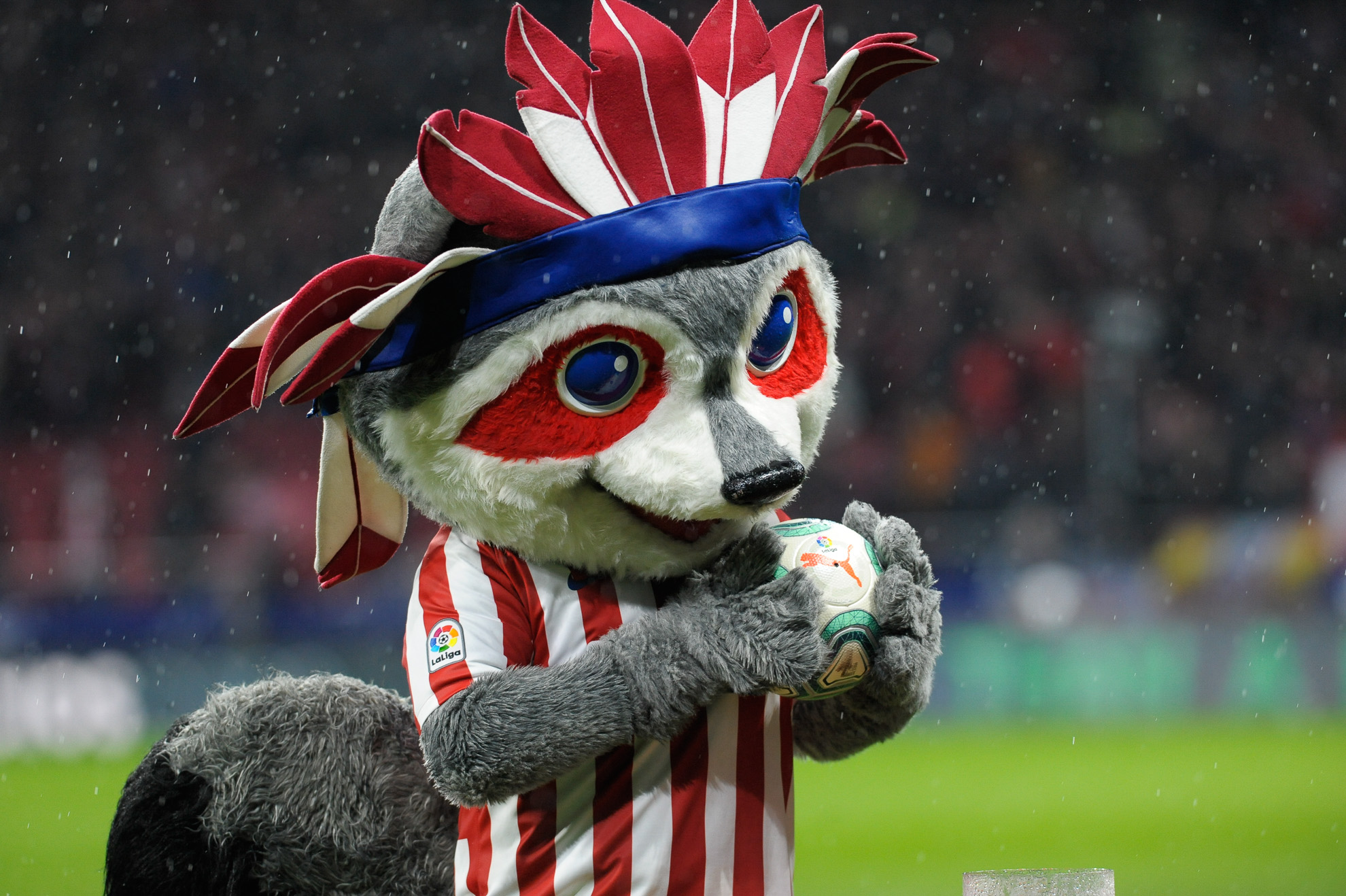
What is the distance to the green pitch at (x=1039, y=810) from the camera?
148 inches

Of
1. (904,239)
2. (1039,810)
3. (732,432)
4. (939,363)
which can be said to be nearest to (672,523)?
(732,432)

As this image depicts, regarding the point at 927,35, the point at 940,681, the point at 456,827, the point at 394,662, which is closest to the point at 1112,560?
the point at 940,681

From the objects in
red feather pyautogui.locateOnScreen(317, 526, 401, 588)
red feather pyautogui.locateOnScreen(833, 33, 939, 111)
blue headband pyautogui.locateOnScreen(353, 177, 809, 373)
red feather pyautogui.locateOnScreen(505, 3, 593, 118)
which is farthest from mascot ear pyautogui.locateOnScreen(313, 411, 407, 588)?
red feather pyautogui.locateOnScreen(833, 33, 939, 111)

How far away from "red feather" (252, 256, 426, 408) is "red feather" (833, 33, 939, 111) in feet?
1.76

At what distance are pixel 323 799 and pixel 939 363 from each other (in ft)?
22.1

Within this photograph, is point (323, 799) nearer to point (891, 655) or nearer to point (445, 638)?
point (445, 638)

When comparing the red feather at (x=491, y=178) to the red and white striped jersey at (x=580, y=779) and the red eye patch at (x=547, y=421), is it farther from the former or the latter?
the red and white striped jersey at (x=580, y=779)

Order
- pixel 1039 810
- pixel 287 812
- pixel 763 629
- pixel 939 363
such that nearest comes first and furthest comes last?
pixel 763 629 → pixel 287 812 → pixel 1039 810 → pixel 939 363

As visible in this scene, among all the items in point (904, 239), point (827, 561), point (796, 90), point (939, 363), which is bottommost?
point (827, 561)

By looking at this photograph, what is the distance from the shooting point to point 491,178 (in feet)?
4.17

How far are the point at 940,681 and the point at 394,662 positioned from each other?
2.46 meters

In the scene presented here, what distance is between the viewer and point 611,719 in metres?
1.25

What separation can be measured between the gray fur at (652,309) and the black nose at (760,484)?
0.10ft

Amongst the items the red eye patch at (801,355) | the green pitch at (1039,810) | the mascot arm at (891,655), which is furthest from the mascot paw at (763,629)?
the green pitch at (1039,810)
